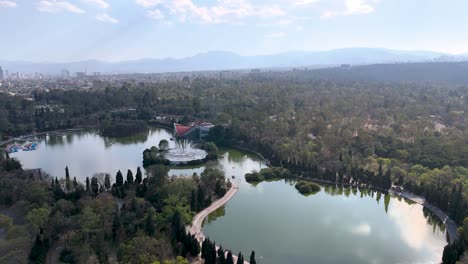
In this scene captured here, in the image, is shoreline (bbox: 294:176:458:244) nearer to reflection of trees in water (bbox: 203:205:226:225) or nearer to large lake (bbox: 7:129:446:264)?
large lake (bbox: 7:129:446:264)

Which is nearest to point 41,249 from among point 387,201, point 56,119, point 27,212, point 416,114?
point 27,212

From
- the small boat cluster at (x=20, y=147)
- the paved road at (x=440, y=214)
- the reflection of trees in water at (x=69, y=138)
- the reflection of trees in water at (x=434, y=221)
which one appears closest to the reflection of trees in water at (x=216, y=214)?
the paved road at (x=440, y=214)

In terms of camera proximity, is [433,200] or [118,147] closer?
[433,200]

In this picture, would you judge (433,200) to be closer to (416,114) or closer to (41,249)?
(41,249)

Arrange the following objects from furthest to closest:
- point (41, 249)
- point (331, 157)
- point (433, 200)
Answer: point (331, 157) → point (433, 200) → point (41, 249)

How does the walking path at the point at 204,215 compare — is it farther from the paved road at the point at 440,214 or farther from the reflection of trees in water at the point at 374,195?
the paved road at the point at 440,214

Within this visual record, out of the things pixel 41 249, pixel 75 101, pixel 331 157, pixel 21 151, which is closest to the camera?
pixel 41 249
